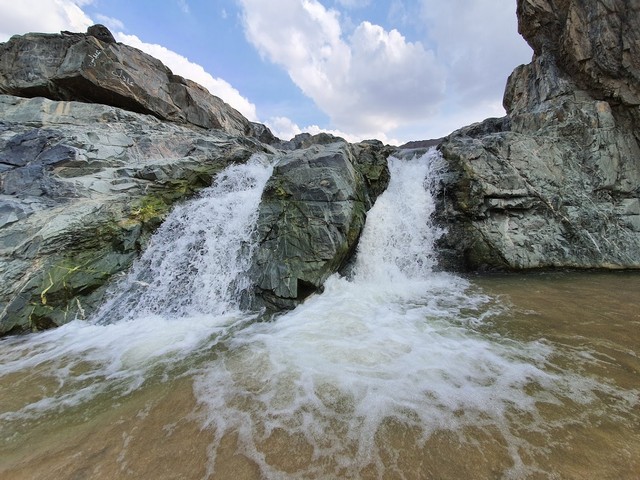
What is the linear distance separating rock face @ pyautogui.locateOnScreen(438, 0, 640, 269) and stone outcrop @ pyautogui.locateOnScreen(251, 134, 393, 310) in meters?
4.66

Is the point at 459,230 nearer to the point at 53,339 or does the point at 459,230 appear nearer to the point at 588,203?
the point at 588,203

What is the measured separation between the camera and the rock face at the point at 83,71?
41.6ft

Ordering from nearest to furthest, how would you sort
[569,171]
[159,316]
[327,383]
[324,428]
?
[324,428], [327,383], [159,316], [569,171]

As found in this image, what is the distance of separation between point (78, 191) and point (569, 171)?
739 inches

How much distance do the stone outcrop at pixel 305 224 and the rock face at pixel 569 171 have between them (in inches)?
183

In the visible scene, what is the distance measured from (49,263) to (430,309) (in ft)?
33.4

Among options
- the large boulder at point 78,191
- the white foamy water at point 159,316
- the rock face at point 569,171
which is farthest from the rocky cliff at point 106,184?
the rock face at point 569,171

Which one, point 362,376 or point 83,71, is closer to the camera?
point 362,376

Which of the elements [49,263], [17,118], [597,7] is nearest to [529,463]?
[49,263]

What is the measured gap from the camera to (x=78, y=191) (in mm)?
8945

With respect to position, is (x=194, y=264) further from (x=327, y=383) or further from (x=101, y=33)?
(x=101, y=33)

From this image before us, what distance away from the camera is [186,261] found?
8.65 meters

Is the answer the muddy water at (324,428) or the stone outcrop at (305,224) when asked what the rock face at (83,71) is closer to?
the stone outcrop at (305,224)

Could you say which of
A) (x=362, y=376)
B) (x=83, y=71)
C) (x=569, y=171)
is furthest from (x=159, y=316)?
(x=569, y=171)
